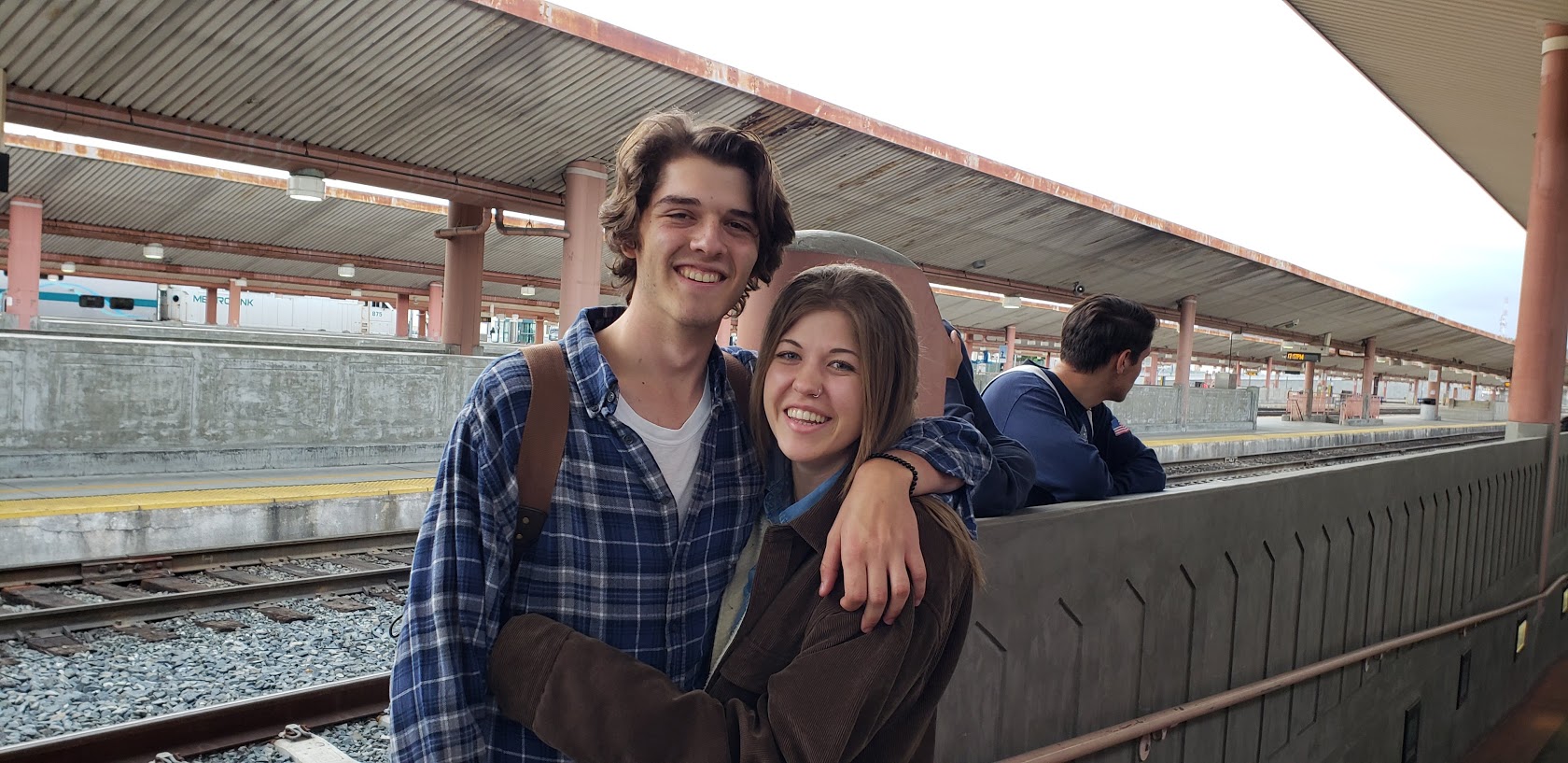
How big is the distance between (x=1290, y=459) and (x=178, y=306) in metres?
39.7

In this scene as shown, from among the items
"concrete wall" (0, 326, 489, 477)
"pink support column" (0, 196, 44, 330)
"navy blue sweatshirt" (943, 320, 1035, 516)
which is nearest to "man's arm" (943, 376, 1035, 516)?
"navy blue sweatshirt" (943, 320, 1035, 516)

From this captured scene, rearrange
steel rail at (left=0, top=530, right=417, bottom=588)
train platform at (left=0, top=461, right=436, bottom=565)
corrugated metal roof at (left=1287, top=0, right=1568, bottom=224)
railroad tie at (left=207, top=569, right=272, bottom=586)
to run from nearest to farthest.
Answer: steel rail at (left=0, top=530, right=417, bottom=588) < railroad tie at (left=207, top=569, right=272, bottom=586) < train platform at (left=0, top=461, right=436, bottom=565) < corrugated metal roof at (left=1287, top=0, right=1568, bottom=224)

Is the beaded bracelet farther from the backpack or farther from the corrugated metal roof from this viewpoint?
the corrugated metal roof

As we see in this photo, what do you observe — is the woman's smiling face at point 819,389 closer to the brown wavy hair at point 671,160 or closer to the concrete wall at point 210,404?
the brown wavy hair at point 671,160

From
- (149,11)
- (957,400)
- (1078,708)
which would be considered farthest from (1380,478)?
(149,11)

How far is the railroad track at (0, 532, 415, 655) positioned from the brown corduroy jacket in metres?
5.26

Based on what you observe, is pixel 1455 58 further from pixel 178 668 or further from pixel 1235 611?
pixel 178 668

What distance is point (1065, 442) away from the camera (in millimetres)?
3430

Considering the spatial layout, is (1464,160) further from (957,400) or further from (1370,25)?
(957,400)

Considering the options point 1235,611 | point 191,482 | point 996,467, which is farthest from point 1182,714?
point 191,482

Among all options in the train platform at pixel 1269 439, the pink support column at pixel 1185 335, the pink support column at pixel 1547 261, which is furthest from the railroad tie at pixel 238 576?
the pink support column at pixel 1185 335

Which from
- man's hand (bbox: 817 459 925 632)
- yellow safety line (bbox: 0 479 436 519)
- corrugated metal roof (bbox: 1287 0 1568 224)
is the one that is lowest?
yellow safety line (bbox: 0 479 436 519)

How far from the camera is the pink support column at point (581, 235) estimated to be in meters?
15.2

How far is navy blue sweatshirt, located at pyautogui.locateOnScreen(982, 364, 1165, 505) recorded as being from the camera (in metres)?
3.40
